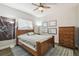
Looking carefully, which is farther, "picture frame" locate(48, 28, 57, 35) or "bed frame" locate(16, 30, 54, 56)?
"picture frame" locate(48, 28, 57, 35)

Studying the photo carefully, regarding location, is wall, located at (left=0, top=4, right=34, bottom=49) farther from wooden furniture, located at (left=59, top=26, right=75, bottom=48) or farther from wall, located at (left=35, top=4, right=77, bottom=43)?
wooden furniture, located at (left=59, top=26, right=75, bottom=48)

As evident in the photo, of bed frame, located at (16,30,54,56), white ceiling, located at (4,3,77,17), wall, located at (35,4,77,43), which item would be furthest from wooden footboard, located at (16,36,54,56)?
white ceiling, located at (4,3,77,17)

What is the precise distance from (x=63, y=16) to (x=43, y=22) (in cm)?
32

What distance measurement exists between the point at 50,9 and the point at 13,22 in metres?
0.59

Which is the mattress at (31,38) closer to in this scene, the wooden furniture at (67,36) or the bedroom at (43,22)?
the bedroom at (43,22)

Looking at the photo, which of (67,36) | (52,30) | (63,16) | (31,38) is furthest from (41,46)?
(63,16)

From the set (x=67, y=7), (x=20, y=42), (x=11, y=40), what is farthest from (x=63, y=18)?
(x=11, y=40)

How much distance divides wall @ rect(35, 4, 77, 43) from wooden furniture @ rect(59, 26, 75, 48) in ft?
0.20

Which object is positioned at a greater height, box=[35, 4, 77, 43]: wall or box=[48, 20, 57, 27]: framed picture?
box=[35, 4, 77, 43]: wall

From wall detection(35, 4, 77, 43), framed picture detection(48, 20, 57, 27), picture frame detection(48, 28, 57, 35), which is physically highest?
wall detection(35, 4, 77, 43)

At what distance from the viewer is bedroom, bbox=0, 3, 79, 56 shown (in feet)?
4.26

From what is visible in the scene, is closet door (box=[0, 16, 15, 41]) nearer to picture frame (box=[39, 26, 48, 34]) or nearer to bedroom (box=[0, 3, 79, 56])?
bedroom (box=[0, 3, 79, 56])

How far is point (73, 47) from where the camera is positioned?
131cm

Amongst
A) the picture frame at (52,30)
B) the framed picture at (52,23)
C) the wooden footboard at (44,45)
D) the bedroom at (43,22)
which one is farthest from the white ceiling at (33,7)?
the wooden footboard at (44,45)
